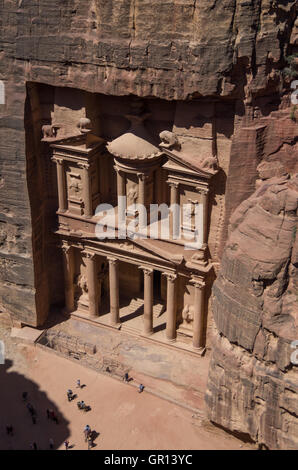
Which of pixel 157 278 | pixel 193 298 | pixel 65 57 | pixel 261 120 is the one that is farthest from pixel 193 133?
pixel 157 278

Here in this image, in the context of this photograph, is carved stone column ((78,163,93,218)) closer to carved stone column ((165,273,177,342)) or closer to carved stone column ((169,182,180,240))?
carved stone column ((169,182,180,240))

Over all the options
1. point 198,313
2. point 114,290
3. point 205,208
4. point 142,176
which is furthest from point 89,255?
point 205,208

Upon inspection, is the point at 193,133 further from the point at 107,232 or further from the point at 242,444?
the point at 242,444

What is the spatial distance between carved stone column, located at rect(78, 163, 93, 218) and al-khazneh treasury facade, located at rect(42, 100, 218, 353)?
0.14 ft

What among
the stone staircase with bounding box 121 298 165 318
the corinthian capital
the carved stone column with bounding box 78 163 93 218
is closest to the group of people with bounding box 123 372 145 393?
the stone staircase with bounding box 121 298 165 318

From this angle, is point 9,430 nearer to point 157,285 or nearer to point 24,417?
point 24,417

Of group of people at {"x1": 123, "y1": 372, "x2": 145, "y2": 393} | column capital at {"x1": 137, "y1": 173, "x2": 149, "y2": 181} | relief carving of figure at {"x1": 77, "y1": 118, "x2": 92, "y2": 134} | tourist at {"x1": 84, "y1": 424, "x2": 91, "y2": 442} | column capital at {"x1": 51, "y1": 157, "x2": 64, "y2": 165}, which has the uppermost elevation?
relief carving of figure at {"x1": 77, "y1": 118, "x2": 92, "y2": 134}

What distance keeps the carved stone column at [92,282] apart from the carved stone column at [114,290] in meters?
0.97

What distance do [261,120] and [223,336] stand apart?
7.74m

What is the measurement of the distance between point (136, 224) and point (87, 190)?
102 inches

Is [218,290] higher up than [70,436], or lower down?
higher up

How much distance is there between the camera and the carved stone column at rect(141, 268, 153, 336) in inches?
1009

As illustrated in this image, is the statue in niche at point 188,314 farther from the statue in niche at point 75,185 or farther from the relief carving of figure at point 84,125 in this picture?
the relief carving of figure at point 84,125

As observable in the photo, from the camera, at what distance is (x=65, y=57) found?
2255 cm
